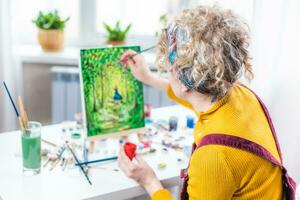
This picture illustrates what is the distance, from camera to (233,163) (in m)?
1.03

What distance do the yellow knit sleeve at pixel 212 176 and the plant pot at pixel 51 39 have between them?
1.66 m

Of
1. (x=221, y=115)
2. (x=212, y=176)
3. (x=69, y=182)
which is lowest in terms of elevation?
(x=69, y=182)

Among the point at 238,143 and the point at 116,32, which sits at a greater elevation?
the point at 116,32

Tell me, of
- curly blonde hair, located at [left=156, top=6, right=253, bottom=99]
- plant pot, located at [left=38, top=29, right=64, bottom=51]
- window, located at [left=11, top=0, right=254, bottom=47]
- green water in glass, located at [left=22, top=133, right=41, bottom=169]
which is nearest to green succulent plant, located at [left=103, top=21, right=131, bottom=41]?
window, located at [left=11, top=0, right=254, bottom=47]

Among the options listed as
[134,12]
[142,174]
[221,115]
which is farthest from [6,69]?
[221,115]

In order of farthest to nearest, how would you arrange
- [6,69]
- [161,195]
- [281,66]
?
[6,69] < [281,66] < [161,195]

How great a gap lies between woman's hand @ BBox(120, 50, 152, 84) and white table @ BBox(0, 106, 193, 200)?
0.91ft

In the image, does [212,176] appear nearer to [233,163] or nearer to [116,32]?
[233,163]

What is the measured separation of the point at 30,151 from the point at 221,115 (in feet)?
1.92

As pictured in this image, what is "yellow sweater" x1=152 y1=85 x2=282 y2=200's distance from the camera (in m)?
1.03

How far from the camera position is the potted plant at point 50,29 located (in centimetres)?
247

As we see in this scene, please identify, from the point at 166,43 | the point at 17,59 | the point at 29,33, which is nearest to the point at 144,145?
the point at 166,43

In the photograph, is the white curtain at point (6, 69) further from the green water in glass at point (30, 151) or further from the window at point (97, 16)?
the green water in glass at point (30, 151)

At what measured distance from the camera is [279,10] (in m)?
1.61
